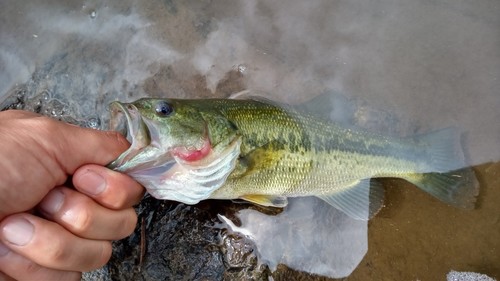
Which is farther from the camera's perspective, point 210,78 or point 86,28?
point 86,28

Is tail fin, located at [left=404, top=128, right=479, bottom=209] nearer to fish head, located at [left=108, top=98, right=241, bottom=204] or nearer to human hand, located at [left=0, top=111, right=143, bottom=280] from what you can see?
fish head, located at [left=108, top=98, right=241, bottom=204]

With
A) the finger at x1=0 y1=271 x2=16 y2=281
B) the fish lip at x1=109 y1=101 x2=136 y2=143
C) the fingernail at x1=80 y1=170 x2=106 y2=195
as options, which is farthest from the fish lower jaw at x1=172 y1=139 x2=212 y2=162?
the finger at x1=0 y1=271 x2=16 y2=281

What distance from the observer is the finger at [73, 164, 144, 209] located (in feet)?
7.98

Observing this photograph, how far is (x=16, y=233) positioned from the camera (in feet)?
7.32

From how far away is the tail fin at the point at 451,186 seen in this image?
3.23 m

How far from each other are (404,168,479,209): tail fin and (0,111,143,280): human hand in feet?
6.23

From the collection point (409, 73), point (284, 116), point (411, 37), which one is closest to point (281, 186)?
point (284, 116)

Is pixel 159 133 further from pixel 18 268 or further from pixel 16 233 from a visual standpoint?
pixel 18 268

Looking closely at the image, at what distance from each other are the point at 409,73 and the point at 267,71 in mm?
1070

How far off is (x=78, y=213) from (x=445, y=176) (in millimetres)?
2373

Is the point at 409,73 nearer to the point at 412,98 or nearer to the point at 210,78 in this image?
the point at 412,98

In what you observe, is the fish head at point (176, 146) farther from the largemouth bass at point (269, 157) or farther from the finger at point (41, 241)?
the finger at point (41, 241)

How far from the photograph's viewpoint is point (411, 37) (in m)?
3.60

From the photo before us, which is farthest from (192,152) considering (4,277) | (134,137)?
(4,277)
